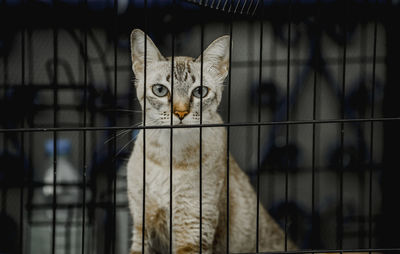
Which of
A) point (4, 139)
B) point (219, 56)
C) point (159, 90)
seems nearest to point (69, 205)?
point (4, 139)

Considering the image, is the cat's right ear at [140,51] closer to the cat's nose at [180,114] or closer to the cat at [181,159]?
the cat at [181,159]

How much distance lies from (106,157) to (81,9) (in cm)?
66

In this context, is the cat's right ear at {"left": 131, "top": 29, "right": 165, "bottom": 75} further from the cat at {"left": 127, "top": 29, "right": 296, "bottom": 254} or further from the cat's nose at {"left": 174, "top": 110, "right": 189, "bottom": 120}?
the cat's nose at {"left": 174, "top": 110, "right": 189, "bottom": 120}

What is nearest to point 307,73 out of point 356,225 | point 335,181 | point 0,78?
point 335,181

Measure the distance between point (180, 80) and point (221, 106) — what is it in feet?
1.52

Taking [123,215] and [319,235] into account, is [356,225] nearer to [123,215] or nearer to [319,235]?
[319,235]

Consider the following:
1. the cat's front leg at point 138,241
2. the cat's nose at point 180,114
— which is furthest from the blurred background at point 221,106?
the cat's nose at point 180,114

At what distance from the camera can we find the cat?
1967mm

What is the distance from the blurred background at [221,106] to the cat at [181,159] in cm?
26

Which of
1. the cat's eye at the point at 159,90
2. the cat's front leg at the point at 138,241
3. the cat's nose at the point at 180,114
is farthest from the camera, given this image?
the cat's front leg at the point at 138,241

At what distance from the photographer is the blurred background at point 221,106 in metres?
2.31

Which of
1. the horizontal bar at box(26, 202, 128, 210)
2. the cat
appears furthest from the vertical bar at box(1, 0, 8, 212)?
the cat

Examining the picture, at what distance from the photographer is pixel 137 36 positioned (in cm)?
193

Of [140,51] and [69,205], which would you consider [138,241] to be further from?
[140,51]
